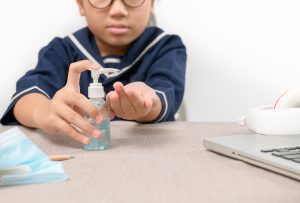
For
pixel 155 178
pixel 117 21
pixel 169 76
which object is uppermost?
pixel 117 21

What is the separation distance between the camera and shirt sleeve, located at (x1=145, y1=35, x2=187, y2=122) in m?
0.85

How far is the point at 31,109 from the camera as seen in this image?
31.4 inches

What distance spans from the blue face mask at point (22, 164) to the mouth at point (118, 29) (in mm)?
491

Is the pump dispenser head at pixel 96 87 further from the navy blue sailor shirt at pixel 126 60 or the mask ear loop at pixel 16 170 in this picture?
the navy blue sailor shirt at pixel 126 60

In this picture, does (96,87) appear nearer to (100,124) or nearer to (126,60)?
(100,124)

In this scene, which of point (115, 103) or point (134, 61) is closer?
point (115, 103)

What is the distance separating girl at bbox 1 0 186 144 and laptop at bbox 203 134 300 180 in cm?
14

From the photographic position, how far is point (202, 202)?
387 mm

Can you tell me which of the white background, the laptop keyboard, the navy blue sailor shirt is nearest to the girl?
the navy blue sailor shirt

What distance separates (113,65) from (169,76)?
0.50 ft

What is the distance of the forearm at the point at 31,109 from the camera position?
0.75 metres

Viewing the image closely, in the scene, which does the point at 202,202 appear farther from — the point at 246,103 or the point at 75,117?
the point at 246,103

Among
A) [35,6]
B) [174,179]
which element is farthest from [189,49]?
[174,179]

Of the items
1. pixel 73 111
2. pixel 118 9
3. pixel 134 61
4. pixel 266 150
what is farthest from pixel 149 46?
pixel 266 150
